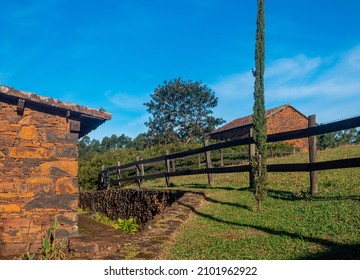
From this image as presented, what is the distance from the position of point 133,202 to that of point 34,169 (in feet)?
18.6

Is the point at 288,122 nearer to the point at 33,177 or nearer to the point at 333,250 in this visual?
the point at 33,177

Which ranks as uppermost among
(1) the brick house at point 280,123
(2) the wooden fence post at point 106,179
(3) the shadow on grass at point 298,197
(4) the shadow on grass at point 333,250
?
(1) the brick house at point 280,123

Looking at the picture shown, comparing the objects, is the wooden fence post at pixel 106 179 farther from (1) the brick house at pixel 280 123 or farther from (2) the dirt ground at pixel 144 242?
(1) the brick house at pixel 280 123

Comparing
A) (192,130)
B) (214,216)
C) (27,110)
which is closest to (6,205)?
(27,110)

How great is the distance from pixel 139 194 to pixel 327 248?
858cm

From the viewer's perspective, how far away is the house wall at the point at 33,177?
7328mm

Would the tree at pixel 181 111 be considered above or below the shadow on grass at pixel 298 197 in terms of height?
above

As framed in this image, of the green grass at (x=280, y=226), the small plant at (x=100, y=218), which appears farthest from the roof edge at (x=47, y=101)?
the small plant at (x=100, y=218)

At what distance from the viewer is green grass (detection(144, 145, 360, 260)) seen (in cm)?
468

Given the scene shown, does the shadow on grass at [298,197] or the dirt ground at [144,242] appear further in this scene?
the shadow on grass at [298,197]

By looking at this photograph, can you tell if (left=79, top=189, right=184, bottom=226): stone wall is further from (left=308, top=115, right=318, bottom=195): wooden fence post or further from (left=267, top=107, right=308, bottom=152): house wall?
(left=267, top=107, right=308, bottom=152): house wall

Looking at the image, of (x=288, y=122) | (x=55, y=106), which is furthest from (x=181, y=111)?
(x=55, y=106)

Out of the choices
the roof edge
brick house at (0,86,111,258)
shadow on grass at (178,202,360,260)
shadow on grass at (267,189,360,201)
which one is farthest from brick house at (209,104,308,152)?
shadow on grass at (178,202,360,260)

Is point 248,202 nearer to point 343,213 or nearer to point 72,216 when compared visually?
point 343,213
